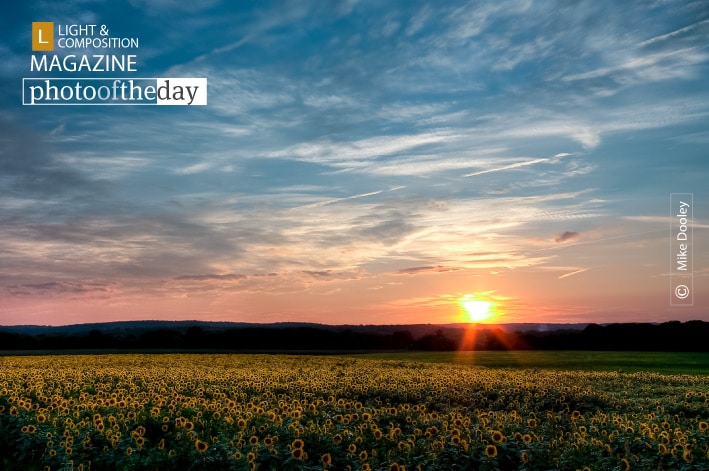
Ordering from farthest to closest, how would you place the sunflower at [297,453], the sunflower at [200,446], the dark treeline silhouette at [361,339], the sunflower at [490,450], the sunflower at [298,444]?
1. the dark treeline silhouette at [361,339]
2. the sunflower at [200,446]
3. the sunflower at [298,444]
4. the sunflower at [297,453]
5. the sunflower at [490,450]

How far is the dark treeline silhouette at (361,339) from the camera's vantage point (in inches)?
2958

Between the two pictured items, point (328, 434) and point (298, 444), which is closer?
point (298, 444)

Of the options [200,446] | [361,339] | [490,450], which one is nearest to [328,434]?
[200,446]

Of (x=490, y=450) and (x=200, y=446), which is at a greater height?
(x=490, y=450)

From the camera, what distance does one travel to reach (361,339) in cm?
8488

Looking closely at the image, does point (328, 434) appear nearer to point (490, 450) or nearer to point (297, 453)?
point (297, 453)

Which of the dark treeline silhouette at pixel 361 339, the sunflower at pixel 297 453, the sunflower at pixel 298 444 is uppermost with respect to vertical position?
the sunflower at pixel 298 444

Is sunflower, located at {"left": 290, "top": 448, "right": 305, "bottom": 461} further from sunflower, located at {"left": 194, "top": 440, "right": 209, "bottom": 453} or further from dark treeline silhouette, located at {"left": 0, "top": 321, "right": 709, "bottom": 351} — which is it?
dark treeline silhouette, located at {"left": 0, "top": 321, "right": 709, "bottom": 351}

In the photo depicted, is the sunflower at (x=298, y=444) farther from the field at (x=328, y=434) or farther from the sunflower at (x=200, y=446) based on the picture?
Result: the sunflower at (x=200, y=446)

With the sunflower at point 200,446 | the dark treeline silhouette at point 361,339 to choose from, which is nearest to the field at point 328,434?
the sunflower at point 200,446

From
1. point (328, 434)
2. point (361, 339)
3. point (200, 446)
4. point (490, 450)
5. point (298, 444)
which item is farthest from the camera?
point (361, 339)

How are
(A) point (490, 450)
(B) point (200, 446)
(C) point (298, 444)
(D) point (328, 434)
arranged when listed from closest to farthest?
(A) point (490, 450), (C) point (298, 444), (B) point (200, 446), (D) point (328, 434)

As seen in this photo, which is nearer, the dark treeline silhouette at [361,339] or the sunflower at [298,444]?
the sunflower at [298,444]

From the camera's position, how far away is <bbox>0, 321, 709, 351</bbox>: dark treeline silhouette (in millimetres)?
75125
